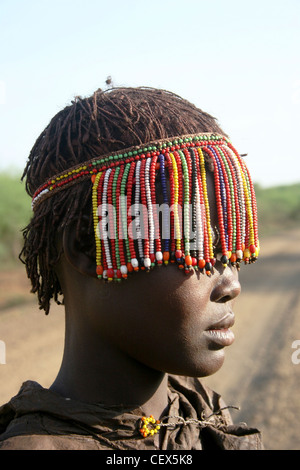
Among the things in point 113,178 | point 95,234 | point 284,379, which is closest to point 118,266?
point 95,234

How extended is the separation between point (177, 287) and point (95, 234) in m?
0.34

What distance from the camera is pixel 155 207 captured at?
1702mm

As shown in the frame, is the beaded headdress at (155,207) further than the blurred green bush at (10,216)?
No

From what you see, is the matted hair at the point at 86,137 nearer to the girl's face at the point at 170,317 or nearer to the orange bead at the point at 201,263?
the girl's face at the point at 170,317

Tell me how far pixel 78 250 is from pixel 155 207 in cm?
33

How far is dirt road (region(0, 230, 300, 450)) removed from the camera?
208 inches

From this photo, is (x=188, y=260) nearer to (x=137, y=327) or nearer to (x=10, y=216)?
(x=137, y=327)

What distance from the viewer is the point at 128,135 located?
177 cm

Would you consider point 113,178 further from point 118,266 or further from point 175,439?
point 175,439

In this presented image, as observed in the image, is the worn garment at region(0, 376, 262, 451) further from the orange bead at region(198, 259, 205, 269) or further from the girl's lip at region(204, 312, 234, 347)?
the orange bead at region(198, 259, 205, 269)

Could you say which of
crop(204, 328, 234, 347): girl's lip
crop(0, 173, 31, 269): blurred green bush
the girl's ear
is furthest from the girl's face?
crop(0, 173, 31, 269): blurred green bush

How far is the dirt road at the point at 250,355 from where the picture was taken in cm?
527

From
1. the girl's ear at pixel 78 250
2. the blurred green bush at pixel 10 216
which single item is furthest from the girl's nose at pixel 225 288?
the blurred green bush at pixel 10 216

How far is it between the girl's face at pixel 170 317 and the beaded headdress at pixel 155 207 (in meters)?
0.05
